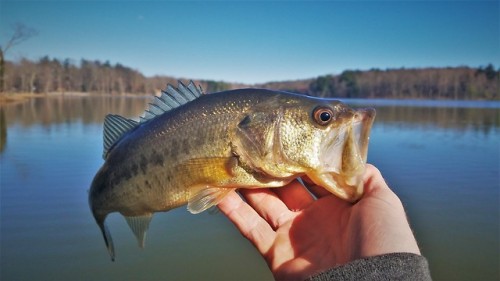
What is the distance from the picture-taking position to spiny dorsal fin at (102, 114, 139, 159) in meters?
3.89

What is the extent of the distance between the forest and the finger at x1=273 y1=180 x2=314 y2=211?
371 ft

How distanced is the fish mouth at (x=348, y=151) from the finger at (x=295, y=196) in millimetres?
759

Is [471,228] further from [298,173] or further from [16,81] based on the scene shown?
[16,81]

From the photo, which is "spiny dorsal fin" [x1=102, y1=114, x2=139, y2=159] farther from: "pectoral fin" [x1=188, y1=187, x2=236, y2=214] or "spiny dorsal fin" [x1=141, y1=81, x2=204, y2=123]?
"pectoral fin" [x1=188, y1=187, x2=236, y2=214]

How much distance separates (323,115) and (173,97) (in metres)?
1.50

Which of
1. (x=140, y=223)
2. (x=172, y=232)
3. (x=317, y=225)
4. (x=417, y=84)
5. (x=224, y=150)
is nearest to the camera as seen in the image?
(x=224, y=150)

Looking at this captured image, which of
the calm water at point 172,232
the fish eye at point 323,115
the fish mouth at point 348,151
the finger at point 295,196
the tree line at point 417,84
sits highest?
the tree line at point 417,84

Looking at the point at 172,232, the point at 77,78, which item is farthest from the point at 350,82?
the point at 172,232

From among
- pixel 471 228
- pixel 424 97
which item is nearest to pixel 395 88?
pixel 424 97

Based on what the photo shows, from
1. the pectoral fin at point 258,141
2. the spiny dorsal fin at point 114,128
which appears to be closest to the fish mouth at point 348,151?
the pectoral fin at point 258,141

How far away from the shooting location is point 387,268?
95.7 inches

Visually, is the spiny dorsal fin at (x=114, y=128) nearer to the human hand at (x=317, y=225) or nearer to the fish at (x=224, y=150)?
the fish at (x=224, y=150)

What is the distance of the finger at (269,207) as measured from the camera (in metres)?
3.84

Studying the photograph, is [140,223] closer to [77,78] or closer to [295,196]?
[295,196]
